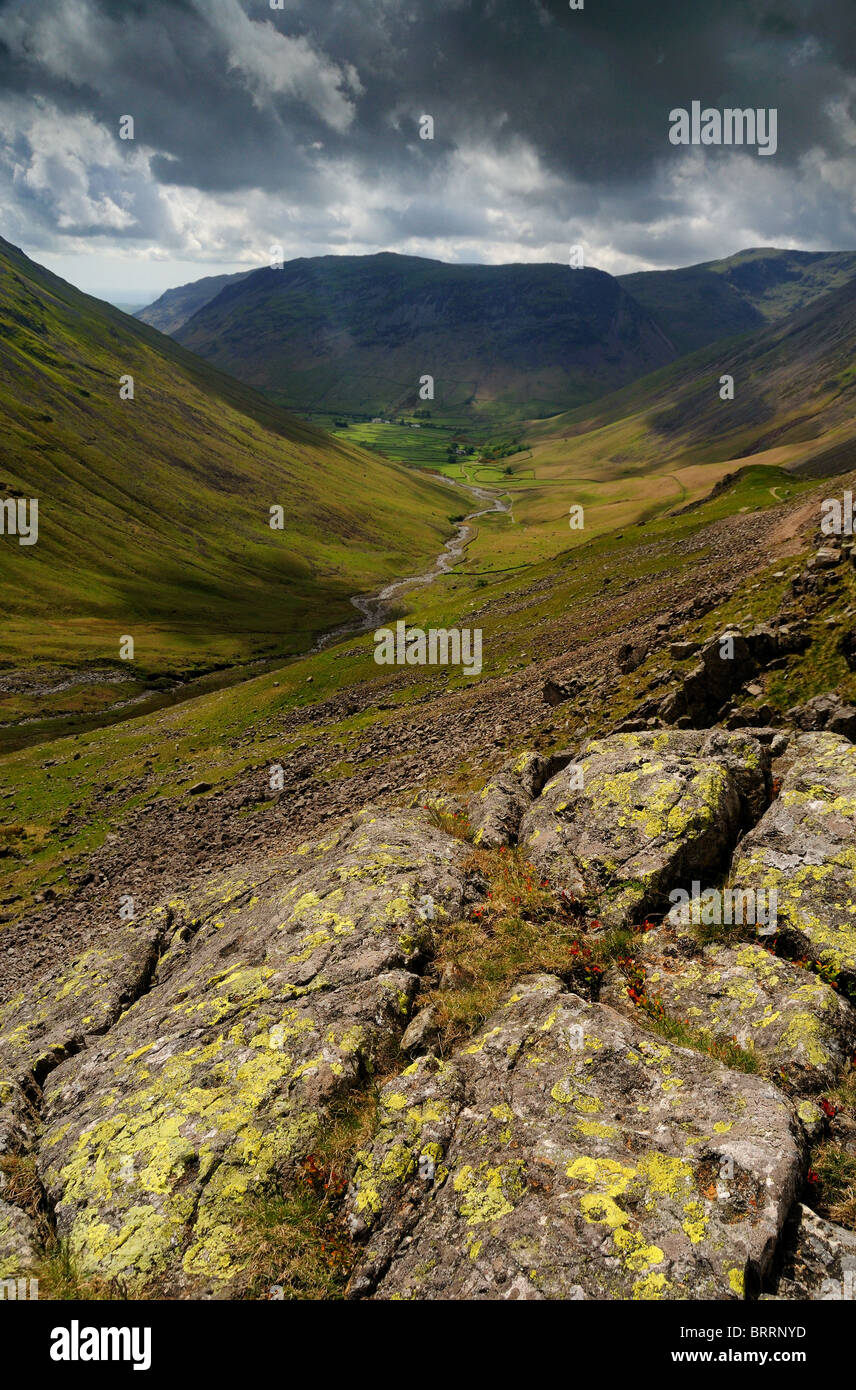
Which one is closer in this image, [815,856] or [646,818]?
[815,856]

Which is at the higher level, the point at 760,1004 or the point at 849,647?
the point at 849,647

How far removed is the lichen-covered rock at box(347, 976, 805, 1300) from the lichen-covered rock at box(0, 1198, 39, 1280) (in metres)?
5.13

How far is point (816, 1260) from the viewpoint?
7590mm

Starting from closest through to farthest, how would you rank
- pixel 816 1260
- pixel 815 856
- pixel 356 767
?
pixel 816 1260 < pixel 815 856 < pixel 356 767

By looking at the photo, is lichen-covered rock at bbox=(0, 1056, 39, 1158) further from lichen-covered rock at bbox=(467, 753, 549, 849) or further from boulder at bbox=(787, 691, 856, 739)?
boulder at bbox=(787, 691, 856, 739)

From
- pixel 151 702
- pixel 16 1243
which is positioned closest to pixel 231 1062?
pixel 16 1243

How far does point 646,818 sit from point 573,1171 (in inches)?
332

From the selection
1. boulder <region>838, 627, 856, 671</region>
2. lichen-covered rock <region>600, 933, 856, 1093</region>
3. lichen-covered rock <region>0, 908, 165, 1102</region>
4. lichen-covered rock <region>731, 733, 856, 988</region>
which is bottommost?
lichen-covered rock <region>0, 908, 165, 1102</region>

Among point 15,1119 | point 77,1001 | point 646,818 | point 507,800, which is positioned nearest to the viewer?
point 15,1119

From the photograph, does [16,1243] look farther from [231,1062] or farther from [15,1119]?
[231,1062]

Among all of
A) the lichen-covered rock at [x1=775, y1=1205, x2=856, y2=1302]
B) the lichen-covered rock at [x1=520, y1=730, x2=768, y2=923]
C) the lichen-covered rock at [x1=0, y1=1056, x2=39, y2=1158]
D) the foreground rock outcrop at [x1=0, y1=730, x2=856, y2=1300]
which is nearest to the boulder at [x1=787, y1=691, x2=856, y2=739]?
the foreground rock outcrop at [x1=0, y1=730, x2=856, y2=1300]

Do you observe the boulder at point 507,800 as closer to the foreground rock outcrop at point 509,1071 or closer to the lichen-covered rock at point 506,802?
the lichen-covered rock at point 506,802

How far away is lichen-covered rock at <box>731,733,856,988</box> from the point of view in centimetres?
1220
